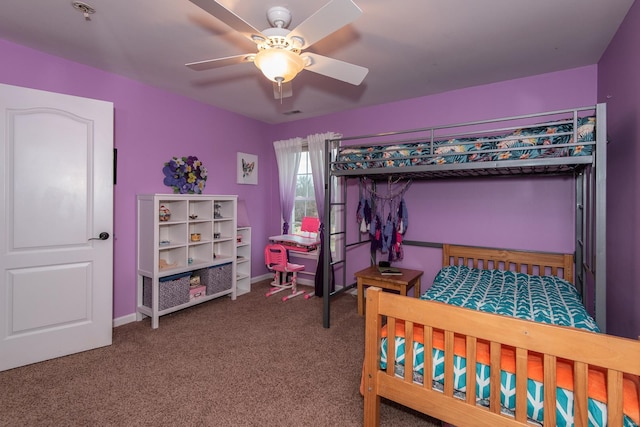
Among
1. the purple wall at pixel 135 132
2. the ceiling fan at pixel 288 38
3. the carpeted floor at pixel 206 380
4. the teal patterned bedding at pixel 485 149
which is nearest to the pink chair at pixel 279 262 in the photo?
the carpeted floor at pixel 206 380

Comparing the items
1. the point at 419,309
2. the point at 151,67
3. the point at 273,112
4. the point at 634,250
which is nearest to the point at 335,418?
the point at 419,309

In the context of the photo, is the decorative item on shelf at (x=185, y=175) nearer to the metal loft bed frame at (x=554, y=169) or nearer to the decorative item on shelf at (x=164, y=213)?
the decorative item on shelf at (x=164, y=213)

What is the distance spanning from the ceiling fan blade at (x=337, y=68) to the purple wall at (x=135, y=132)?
2.20m

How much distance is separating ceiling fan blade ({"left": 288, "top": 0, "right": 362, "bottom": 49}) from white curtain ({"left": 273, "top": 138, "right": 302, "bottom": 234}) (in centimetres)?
275

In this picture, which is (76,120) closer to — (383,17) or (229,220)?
(229,220)

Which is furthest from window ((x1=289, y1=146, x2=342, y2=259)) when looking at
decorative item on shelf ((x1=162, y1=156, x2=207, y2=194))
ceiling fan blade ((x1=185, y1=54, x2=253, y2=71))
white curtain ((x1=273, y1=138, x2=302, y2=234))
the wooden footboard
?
the wooden footboard

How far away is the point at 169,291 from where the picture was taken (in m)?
3.20

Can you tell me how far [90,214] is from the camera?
8.48 ft

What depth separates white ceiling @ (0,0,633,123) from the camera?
1.95 metres

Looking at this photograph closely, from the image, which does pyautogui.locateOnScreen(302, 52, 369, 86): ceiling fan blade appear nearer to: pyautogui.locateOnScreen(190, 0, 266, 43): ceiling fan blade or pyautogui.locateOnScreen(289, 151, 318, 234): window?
pyautogui.locateOnScreen(190, 0, 266, 43): ceiling fan blade

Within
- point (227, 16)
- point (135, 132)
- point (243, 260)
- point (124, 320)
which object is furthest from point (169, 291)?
point (227, 16)

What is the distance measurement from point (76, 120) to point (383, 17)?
250 centimetres

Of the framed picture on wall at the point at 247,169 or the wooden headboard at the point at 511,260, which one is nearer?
the wooden headboard at the point at 511,260

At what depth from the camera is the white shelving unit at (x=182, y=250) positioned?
123 inches
